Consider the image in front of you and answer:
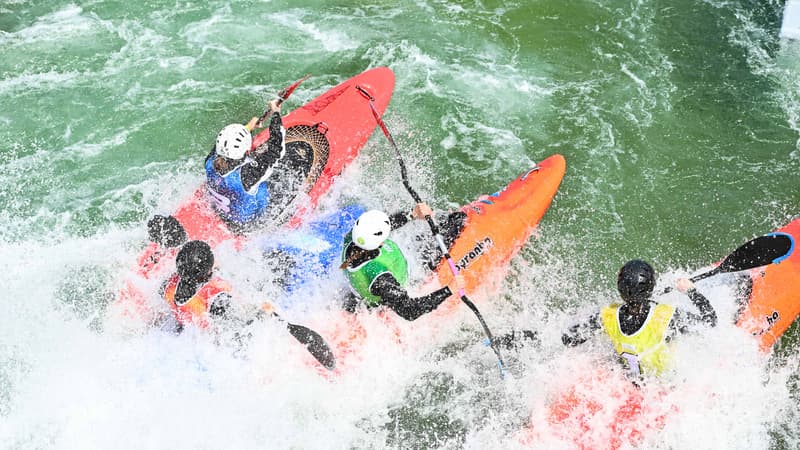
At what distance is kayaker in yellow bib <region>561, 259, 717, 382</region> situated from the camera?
382 cm

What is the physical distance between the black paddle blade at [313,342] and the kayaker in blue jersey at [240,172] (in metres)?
1.28

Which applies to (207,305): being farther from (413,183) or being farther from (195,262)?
(413,183)

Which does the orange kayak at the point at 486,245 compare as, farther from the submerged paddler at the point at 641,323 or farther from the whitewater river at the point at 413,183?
the submerged paddler at the point at 641,323

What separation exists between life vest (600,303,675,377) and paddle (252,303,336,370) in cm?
189

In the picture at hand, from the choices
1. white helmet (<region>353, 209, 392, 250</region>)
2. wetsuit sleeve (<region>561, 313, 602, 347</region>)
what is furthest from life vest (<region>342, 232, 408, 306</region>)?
wetsuit sleeve (<region>561, 313, 602, 347</region>)

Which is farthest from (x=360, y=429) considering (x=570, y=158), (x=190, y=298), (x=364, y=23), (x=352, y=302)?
(x=364, y=23)

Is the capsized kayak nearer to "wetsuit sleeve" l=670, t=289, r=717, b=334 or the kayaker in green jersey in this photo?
the kayaker in green jersey

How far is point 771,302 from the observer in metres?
5.07

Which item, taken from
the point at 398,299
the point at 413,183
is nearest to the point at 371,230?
the point at 398,299

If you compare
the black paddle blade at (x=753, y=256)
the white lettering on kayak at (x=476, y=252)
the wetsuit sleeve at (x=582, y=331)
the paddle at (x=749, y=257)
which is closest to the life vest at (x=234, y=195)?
the white lettering on kayak at (x=476, y=252)

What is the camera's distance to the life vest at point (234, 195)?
209 inches

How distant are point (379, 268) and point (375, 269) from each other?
27 millimetres

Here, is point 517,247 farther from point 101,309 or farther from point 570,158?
point 101,309

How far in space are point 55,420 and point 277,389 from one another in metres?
1.59
